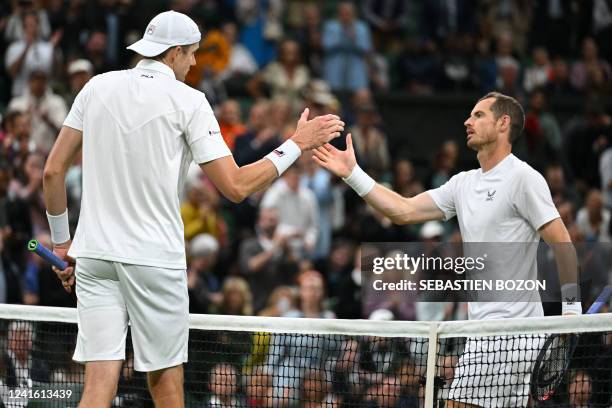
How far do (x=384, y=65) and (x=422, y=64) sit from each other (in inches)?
22.1

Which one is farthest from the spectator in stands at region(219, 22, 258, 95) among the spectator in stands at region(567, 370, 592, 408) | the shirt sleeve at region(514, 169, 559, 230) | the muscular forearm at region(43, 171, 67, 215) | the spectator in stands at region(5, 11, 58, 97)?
the muscular forearm at region(43, 171, 67, 215)

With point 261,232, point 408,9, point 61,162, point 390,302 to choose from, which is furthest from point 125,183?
point 408,9

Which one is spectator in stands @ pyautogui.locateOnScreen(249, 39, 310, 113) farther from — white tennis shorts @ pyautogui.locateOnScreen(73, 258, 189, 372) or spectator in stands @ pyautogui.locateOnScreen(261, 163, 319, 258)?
white tennis shorts @ pyautogui.locateOnScreen(73, 258, 189, 372)

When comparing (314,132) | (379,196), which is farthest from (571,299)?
(314,132)

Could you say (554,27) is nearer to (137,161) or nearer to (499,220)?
(499,220)

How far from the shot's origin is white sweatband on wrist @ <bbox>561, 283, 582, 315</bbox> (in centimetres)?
693

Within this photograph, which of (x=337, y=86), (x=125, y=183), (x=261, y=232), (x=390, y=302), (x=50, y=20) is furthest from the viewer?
(x=337, y=86)

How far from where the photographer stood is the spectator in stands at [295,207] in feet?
44.5

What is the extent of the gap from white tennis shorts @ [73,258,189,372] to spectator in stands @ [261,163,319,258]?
7.67m

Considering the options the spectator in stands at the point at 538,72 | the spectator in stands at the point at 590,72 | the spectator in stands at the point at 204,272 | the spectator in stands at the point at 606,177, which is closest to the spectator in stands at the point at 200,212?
the spectator in stands at the point at 204,272

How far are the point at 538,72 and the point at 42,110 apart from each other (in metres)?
7.64

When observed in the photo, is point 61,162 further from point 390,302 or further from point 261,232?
point 261,232

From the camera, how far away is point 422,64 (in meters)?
17.4

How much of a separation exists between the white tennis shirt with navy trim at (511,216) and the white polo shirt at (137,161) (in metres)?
1.89
